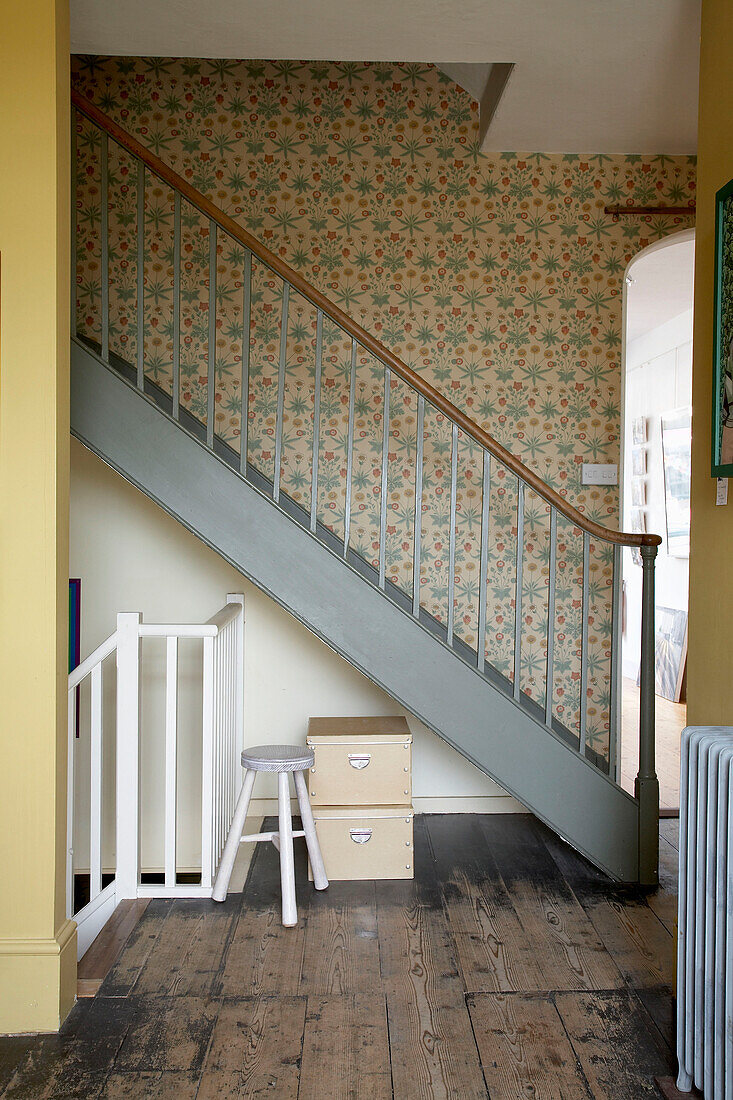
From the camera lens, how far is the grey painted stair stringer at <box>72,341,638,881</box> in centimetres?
287

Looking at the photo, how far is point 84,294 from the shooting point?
3717 mm

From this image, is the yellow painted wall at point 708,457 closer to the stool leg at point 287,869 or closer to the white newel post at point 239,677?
the stool leg at point 287,869

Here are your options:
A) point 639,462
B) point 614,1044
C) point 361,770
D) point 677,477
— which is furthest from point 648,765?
point 639,462

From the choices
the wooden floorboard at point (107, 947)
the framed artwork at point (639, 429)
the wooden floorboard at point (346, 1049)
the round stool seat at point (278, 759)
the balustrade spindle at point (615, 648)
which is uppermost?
the framed artwork at point (639, 429)

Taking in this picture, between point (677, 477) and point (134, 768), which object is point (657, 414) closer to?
point (677, 477)

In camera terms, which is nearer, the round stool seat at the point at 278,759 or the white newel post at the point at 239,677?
the round stool seat at the point at 278,759

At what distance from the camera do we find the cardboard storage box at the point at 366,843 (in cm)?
304

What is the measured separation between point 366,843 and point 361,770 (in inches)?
9.9

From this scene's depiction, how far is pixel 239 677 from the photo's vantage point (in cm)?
367

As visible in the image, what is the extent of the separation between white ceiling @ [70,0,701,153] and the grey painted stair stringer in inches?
40.1

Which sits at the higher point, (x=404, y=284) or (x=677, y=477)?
(x=404, y=284)

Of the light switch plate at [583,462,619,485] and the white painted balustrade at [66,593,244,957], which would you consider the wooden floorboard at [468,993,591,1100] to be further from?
the light switch plate at [583,462,619,485]

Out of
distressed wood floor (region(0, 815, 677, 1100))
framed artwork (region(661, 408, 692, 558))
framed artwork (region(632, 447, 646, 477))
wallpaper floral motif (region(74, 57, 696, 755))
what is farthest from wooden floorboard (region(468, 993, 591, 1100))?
framed artwork (region(632, 447, 646, 477))

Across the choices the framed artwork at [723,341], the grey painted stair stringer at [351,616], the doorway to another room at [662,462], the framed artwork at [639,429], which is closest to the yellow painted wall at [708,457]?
the framed artwork at [723,341]
